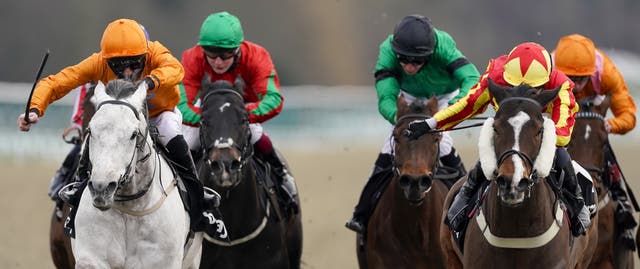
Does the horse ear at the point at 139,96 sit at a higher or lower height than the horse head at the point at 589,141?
higher

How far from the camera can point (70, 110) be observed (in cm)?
1827

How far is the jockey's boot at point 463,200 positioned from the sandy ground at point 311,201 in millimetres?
4607

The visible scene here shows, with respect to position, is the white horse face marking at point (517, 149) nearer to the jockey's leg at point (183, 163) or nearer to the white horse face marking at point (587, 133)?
the jockey's leg at point (183, 163)

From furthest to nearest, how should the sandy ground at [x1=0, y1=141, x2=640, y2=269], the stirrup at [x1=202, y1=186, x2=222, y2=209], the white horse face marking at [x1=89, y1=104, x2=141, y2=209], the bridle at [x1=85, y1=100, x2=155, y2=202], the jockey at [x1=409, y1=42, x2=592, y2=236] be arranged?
the sandy ground at [x1=0, y1=141, x2=640, y2=269]
the stirrup at [x1=202, y1=186, x2=222, y2=209]
the jockey at [x1=409, y1=42, x2=592, y2=236]
the bridle at [x1=85, y1=100, x2=155, y2=202]
the white horse face marking at [x1=89, y1=104, x2=141, y2=209]

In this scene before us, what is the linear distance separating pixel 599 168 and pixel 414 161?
6.36 feet

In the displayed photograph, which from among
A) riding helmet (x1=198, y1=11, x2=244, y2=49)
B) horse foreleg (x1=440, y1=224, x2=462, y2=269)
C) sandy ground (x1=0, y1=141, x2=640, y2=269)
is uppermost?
riding helmet (x1=198, y1=11, x2=244, y2=49)

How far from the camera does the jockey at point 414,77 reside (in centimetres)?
957

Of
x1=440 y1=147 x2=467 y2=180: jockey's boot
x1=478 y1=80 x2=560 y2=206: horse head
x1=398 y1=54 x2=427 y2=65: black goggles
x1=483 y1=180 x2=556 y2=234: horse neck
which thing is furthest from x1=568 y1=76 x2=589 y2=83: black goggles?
x1=478 y1=80 x2=560 y2=206: horse head

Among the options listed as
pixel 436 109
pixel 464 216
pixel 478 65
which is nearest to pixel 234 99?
pixel 436 109

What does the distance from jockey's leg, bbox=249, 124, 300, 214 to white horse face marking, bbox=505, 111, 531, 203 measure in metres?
3.28

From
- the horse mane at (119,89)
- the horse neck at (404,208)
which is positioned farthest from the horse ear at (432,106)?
the horse mane at (119,89)

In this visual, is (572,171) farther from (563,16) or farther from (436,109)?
(563,16)

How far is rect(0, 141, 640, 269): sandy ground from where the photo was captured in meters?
13.9

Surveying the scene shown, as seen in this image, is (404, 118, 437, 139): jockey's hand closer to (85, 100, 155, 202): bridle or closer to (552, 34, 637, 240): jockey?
(85, 100, 155, 202): bridle
